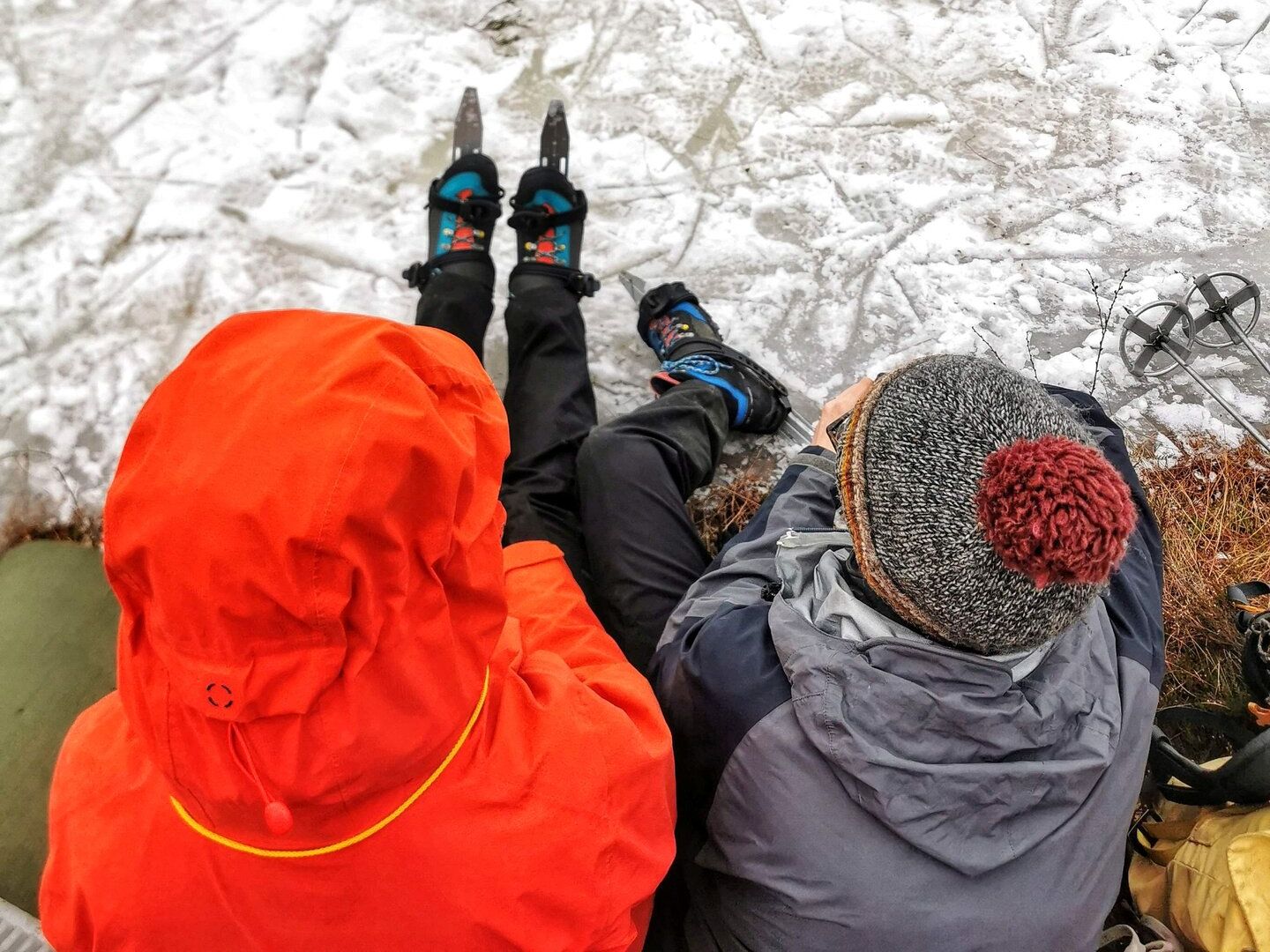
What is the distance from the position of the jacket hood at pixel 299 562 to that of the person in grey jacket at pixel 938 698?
0.43 meters

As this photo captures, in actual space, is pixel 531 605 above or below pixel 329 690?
below

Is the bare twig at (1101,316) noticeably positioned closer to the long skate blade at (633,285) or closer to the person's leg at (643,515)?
the person's leg at (643,515)

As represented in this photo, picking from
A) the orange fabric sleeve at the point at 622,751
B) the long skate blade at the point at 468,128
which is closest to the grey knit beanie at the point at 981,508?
the orange fabric sleeve at the point at 622,751

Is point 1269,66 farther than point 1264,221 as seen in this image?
Yes

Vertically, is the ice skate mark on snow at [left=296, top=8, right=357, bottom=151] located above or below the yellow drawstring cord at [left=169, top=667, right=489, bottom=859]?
above

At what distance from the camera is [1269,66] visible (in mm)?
2578

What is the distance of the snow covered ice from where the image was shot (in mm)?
2203

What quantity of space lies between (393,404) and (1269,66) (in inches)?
122

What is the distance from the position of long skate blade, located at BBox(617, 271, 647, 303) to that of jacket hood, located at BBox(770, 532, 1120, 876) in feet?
4.62

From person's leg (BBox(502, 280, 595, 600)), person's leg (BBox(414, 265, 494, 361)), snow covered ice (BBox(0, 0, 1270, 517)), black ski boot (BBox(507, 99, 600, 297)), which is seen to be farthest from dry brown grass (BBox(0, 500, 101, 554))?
black ski boot (BBox(507, 99, 600, 297))

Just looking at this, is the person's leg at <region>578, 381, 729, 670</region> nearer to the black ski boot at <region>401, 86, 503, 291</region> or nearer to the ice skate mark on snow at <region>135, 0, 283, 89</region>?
the black ski boot at <region>401, 86, 503, 291</region>

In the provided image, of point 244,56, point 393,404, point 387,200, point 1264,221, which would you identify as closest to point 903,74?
point 1264,221

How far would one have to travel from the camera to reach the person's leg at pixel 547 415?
170 cm

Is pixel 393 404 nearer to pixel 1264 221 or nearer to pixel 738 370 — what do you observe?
pixel 738 370
